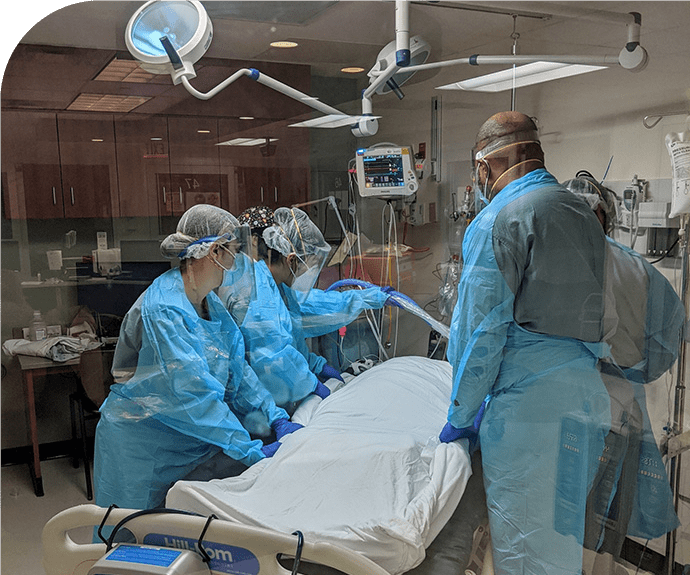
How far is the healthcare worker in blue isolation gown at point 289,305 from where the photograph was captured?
1.37m

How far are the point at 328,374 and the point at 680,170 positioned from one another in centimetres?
95

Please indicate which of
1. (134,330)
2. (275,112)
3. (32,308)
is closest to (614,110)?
(275,112)

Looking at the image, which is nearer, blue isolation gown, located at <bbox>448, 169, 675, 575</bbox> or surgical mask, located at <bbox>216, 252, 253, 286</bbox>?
blue isolation gown, located at <bbox>448, 169, 675, 575</bbox>

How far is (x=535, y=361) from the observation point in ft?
4.12

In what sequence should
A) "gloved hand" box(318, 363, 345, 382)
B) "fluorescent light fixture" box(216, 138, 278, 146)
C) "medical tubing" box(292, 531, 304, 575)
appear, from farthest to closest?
1. "gloved hand" box(318, 363, 345, 382)
2. "fluorescent light fixture" box(216, 138, 278, 146)
3. "medical tubing" box(292, 531, 304, 575)

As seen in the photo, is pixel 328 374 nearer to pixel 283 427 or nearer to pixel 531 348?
pixel 283 427

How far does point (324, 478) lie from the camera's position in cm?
127

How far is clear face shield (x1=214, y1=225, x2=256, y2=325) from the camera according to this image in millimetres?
1335

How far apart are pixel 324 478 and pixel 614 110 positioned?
104 centimetres

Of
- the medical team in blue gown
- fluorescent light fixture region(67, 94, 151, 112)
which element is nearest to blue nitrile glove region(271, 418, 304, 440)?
the medical team in blue gown

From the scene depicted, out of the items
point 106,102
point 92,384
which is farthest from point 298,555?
point 106,102

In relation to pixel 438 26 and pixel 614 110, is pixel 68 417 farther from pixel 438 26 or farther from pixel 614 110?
pixel 614 110

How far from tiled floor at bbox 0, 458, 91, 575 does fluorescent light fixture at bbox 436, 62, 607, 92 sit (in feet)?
4.32

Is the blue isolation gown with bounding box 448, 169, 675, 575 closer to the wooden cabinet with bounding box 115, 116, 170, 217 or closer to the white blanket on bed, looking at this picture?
the white blanket on bed
